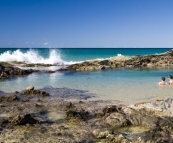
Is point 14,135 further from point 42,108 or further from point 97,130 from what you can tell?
point 42,108

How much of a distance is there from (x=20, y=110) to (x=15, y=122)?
8.30ft

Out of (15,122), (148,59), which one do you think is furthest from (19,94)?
(148,59)

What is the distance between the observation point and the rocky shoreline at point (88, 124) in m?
8.37

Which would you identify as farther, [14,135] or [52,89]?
[52,89]

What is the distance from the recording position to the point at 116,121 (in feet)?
31.9

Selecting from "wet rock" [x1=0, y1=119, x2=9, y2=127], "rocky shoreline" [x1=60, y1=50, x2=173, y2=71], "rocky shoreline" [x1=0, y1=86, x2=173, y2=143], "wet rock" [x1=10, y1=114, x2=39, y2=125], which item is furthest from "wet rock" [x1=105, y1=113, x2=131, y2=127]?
"rocky shoreline" [x1=60, y1=50, x2=173, y2=71]

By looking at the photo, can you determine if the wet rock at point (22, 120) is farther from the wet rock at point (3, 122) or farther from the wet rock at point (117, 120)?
the wet rock at point (117, 120)

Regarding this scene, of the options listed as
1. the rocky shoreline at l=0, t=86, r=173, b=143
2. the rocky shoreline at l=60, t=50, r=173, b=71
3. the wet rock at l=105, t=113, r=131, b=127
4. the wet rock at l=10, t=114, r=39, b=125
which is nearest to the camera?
the rocky shoreline at l=0, t=86, r=173, b=143

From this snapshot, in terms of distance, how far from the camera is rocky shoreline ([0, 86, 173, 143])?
27.5ft

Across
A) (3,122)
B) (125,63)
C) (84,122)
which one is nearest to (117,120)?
(84,122)

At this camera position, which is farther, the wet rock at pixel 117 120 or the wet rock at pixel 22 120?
the wet rock at pixel 22 120

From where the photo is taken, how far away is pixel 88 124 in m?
10.0

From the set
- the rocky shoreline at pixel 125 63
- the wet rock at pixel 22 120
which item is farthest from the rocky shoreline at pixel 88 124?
the rocky shoreline at pixel 125 63

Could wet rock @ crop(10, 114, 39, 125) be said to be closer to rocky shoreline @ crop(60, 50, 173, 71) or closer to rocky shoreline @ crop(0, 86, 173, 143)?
rocky shoreline @ crop(0, 86, 173, 143)
